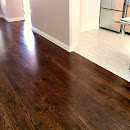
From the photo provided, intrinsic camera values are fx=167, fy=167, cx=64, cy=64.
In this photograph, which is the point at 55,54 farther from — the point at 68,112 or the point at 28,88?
the point at 68,112

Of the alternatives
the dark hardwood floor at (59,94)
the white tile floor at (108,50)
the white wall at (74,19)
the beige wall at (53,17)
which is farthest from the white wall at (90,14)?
the dark hardwood floor at (59,94)

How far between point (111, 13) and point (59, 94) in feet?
11.7

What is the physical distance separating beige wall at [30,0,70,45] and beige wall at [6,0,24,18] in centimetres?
196

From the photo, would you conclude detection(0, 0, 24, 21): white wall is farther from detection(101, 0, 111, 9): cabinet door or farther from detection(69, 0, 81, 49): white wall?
detection(69, 0, 81, 49): white wall

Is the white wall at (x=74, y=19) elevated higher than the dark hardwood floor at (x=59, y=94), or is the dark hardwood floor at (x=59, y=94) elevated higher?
the white wall at (x=74, y=19)

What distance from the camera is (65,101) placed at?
7.30 ft

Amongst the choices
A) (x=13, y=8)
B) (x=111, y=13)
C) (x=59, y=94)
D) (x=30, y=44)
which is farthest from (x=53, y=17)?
(x=13, y=8)

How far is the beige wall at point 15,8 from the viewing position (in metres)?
6.64

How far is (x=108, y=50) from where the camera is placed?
3.77 meters

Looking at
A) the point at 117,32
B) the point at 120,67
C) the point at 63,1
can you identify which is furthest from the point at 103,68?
the point at 117,32

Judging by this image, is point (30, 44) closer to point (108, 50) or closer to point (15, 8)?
point (108, 50)

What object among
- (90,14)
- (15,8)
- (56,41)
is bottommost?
(56,41)

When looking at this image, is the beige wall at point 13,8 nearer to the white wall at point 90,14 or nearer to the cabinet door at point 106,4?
the white wall at point 90,14

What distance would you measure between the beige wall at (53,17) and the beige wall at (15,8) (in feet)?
6.42
